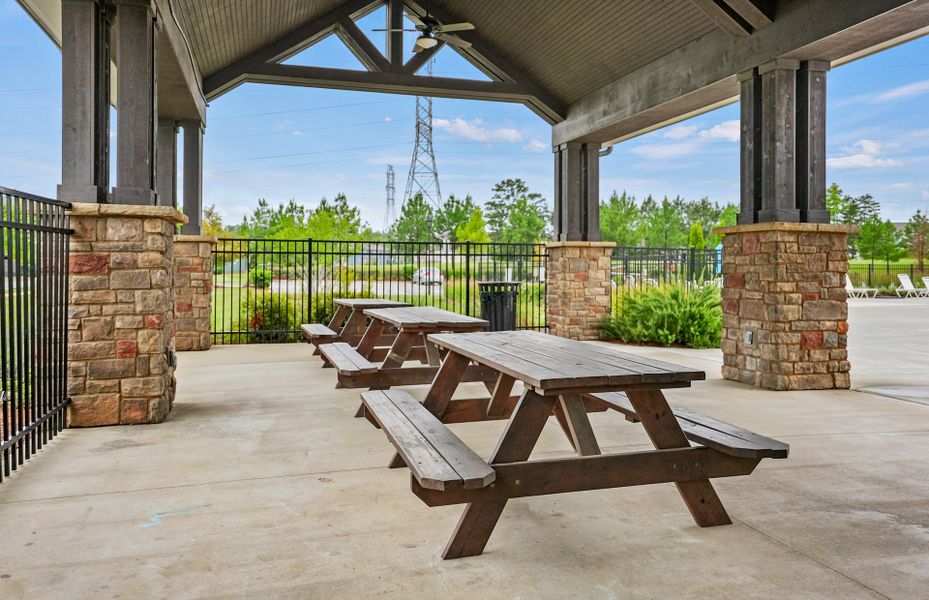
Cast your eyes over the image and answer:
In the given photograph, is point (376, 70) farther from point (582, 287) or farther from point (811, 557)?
point (811, 557)

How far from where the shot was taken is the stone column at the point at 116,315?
4719 mm

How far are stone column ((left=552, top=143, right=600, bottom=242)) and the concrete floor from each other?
663cm

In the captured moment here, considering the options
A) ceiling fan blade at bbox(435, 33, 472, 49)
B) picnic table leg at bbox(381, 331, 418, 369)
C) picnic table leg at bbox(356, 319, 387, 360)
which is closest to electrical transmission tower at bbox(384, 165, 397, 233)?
ceiling fan blade at bbox(435, 33, 472, 49)

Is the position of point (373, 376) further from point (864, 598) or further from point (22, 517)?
point (864, 598)

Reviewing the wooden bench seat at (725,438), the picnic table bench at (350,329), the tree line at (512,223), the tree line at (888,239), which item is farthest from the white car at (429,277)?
the tree line at (888,239)

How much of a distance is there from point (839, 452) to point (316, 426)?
3598 millimetres

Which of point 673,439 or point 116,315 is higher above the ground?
point 116,315

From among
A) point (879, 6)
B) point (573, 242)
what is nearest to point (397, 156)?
point (573, 242)

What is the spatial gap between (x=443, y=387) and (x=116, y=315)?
109 inches

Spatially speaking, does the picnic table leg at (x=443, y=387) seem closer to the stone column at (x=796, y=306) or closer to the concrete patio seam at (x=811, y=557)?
the concrete patio seam at (x=811, y=557)

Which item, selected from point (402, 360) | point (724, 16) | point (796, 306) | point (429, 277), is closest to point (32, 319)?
point (402, 360)

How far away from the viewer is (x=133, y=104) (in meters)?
5.06

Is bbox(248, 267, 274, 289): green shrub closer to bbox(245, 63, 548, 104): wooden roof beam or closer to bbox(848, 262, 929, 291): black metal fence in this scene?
bbox(245, 63, 548, 104): wooden roof beam

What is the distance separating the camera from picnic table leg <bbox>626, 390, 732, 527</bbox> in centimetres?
279
